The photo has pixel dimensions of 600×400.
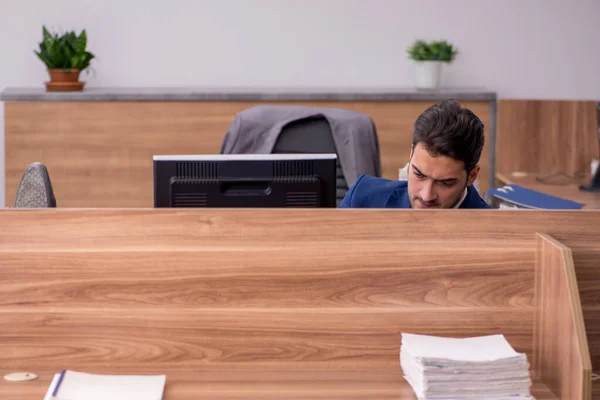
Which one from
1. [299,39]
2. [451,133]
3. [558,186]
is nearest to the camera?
[451,133]

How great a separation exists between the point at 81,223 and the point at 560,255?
33.2 inches

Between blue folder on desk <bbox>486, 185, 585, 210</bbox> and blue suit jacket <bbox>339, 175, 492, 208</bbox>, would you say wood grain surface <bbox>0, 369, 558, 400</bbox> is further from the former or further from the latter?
blue folder on desk <bbox>486, 185, 585, 210</bbox>

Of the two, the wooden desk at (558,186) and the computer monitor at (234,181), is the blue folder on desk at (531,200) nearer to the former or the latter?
the wooden desk at (558,186)

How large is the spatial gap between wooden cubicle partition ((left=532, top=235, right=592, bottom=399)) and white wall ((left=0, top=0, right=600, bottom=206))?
10.2ft

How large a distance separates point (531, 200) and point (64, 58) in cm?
248

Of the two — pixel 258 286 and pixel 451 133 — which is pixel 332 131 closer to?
pixel 451 133

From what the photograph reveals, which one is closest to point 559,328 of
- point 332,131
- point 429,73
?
point 332,131

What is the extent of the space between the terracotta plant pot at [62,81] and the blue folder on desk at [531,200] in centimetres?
218

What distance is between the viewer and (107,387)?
1.42 metres

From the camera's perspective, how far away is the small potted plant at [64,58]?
411cm

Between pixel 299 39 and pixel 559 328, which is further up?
pixel 299 39

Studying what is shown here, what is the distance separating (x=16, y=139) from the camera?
4023 mm

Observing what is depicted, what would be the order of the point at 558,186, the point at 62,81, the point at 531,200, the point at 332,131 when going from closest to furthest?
the point at 531,200 → the point at 332,131 → the point at 558,186 → the point at 62,81

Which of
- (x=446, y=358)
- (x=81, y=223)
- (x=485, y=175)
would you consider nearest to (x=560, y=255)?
(x=446, y=358)
